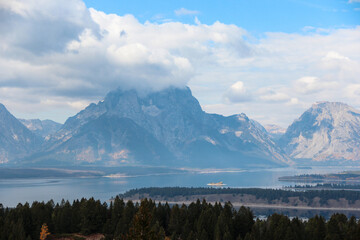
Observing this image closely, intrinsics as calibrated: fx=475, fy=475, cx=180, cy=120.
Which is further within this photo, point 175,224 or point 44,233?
point 175,224

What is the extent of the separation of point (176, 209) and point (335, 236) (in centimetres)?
5344

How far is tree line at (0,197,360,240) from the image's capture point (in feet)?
486

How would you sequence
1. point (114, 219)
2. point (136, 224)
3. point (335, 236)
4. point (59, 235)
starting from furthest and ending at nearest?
point (114, 219), point (59, 235), point (335, 236), point (136, 224)

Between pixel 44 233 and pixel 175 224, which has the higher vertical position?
pixel 175 224

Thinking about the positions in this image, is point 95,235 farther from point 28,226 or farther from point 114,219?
point 28,226

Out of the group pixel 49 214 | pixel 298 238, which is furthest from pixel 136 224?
pixel 49 214

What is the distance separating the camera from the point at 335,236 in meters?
145

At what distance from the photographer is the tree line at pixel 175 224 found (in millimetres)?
148125

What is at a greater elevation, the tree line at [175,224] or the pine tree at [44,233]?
the tree line at [175,224]

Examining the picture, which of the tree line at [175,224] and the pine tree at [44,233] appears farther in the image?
the pine tree at [44,233]

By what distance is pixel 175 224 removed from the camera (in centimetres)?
16488

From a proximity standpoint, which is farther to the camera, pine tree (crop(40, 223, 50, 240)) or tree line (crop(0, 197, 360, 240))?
pine tree (crop(40, 223, 50, 240))

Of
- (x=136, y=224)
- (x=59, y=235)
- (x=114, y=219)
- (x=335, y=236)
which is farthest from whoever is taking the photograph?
(x=114, y=219)

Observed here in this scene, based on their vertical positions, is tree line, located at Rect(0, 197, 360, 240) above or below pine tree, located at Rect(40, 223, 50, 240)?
above
